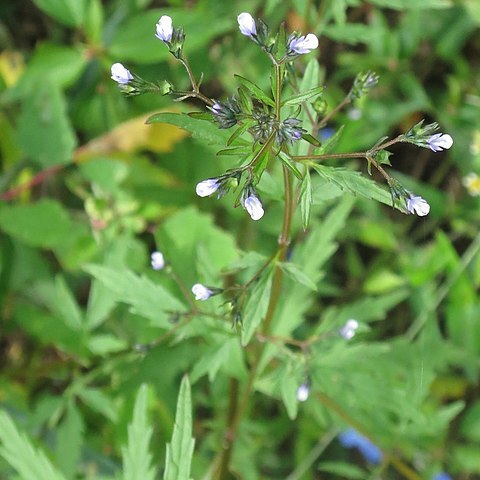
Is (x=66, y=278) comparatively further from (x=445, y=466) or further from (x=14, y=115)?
(x=445, y=466)

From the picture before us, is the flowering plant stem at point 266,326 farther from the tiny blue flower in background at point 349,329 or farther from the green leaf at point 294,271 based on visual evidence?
the tiny blue flower in background at point 349,329

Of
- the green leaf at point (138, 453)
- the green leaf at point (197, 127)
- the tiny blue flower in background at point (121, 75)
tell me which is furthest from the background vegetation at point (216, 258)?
the tiny blue flower in background at point (121, 75)

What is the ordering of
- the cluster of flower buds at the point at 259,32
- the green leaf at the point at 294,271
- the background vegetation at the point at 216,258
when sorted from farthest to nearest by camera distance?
the background vegetation at the point at 216,258 < the green leaf at the point at 294,271 < the cluster of flower buds at the point at 259,32

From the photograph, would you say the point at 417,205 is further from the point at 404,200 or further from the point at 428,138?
the point at 428,138

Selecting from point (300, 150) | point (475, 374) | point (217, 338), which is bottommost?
point (475, 374)

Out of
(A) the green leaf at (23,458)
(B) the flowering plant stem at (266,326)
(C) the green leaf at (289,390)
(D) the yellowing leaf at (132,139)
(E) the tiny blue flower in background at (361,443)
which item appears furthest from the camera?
(D) the yellowing leaf at (132,139)

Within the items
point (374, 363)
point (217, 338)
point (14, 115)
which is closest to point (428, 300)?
point (374, 363)

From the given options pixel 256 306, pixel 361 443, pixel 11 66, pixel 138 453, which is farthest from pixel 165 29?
pixel 11 66
